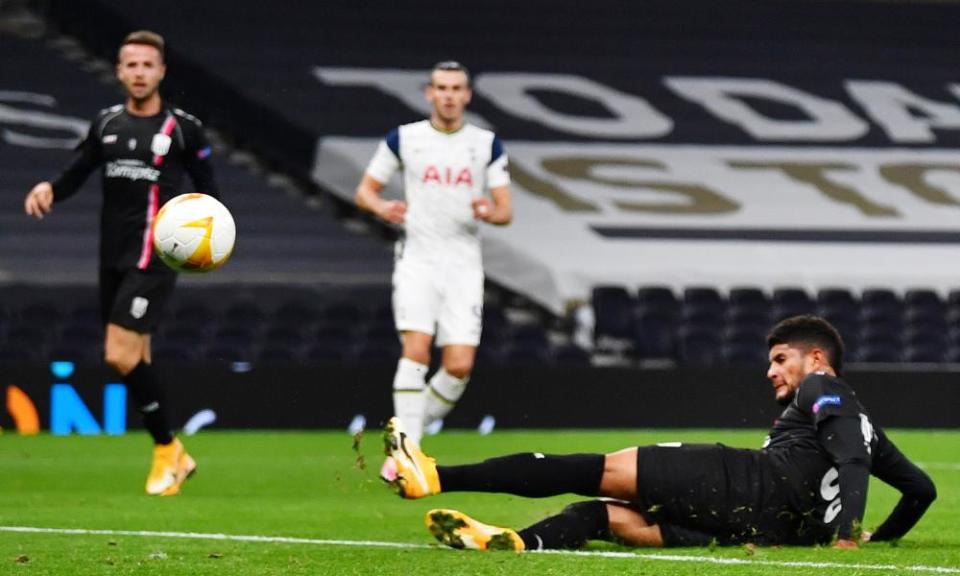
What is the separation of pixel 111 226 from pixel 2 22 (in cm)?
1149

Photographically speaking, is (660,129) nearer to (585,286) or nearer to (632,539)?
(585,286)

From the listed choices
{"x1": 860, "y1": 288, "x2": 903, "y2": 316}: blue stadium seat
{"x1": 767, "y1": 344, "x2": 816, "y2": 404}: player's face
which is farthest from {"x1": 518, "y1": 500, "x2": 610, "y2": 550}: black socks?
{"x1": 860, "y1": 288, "x2": 903, "y2": 316}: blue stadium seat

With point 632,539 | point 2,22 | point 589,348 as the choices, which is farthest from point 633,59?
point 632,539

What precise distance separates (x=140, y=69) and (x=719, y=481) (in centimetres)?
384

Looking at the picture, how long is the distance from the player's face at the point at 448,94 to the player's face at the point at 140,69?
1482 millimetres

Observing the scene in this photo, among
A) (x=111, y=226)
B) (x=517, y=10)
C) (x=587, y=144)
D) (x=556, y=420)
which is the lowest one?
(x=556, y=420)

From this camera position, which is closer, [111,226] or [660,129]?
[111,226]

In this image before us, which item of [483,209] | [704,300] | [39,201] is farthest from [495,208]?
[704,300]

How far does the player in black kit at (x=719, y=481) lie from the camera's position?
17.0ft

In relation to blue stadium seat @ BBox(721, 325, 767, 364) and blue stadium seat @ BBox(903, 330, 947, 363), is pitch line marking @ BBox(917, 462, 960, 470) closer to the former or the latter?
blue stadium seat @ BBox(721, 325, 767, 364)

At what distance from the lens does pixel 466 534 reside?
5.23 meters

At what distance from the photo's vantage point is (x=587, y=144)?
19562mm

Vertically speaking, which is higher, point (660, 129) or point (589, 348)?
point (660, 129)

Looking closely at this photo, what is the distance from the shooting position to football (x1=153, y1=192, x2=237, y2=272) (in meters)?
6.74
